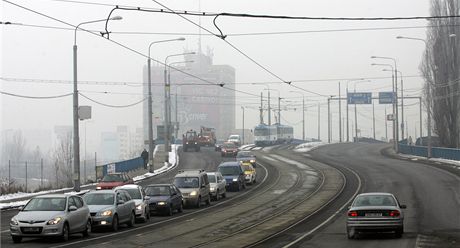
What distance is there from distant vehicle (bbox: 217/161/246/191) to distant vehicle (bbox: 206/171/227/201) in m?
3.79

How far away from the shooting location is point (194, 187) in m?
36.4

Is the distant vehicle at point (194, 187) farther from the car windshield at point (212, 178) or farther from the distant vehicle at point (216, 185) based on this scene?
the car windshield at point (212, 178)

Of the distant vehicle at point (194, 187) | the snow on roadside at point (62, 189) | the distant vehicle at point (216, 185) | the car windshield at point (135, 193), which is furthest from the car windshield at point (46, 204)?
the distant vehicle at point (216, 185)

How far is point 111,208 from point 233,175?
73.6 ft

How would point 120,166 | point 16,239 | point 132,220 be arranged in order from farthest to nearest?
point 120,166 → point 132,220 → point 16,239

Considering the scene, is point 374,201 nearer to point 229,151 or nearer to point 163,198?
point 163,198

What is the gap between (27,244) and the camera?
2048 cm

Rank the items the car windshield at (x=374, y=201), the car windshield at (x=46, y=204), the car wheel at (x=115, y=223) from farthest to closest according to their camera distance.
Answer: the car wheel at (x=115, y=223)
the car windshield at (x=374, y=201)
the car windshield at (x=46, y=204)

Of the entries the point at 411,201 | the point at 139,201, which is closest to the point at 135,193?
the point at 139,201

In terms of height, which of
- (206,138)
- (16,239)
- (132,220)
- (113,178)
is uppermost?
(206,138)

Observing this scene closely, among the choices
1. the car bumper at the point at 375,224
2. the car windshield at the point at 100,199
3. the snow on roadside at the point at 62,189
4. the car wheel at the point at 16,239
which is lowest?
the snow on roadside at the point at 62,189

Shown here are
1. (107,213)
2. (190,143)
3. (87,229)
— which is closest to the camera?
(87,229)

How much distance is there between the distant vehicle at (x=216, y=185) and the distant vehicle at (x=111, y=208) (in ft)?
44.0

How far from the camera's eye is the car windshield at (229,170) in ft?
154
